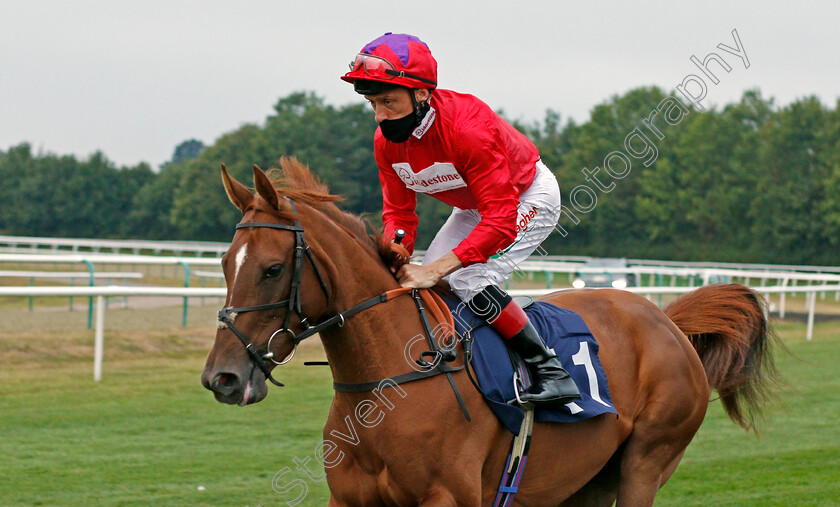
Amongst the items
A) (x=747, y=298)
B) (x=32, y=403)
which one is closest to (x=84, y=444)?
(x=32, y=403)

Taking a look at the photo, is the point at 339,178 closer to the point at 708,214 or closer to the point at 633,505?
the point at 708,214

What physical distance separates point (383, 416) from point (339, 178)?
4003 cm

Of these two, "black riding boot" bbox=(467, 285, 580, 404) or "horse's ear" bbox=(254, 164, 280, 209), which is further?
"black riding boot" bbox=(467, 285, 580, 404)

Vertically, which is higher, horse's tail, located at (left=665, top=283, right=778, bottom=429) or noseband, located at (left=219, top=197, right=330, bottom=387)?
noseband, located at (left=219, top=197, right=330, bottom=387)

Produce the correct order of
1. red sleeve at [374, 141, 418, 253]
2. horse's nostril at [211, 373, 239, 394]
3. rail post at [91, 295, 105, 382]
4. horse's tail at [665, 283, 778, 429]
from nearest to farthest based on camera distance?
horse's nostril at [211, 373, 239, 394] < red sleeve at [374, 141, 418, 253] < horse's tail at [665, 283, 778, 429] < rail post at [91, 295, 105, 382]

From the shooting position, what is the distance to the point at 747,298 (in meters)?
4.37

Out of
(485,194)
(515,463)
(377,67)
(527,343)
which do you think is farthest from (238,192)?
(515,463)

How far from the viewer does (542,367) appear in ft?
9.86

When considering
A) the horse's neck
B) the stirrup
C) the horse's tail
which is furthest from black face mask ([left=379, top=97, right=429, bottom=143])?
the horse's tail

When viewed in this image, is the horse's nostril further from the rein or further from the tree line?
the tree line

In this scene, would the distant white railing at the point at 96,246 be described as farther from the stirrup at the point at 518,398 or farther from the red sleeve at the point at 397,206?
the stirrup at the point at 518,398

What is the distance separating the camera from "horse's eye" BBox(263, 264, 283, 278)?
239 centimetres

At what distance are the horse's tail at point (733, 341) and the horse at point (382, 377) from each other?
59cm

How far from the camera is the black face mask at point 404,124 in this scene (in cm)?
277
